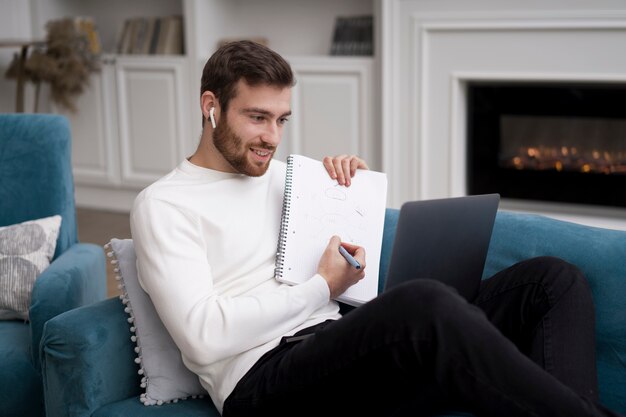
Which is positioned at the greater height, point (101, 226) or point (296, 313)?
point (296, 313)

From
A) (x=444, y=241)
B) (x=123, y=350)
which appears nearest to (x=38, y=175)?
(x=123, y=350)

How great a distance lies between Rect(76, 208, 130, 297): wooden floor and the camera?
14.7 ft

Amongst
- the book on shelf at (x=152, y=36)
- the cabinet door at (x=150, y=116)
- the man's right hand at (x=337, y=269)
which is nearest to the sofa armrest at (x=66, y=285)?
the man's right hand at (x=337, y=269)

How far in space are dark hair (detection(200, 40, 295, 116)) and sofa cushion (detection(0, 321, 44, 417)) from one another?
34.2 inches

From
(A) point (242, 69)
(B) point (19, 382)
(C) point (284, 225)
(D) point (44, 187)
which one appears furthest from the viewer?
(D) point (44, 187)

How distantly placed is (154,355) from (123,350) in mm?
72

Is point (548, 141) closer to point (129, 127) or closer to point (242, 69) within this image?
point (129, 127)

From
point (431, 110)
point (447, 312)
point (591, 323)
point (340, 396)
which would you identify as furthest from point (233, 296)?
point (431, 110)

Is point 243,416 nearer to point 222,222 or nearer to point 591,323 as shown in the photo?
point 222,222

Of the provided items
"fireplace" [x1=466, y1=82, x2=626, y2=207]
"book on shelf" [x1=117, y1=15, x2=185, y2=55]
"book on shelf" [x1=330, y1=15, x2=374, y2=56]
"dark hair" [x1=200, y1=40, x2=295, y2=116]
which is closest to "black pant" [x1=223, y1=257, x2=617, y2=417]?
"dark hair" [x1=200, y1=40, x2=295, y2=116]

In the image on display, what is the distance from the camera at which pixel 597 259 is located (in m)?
1.81

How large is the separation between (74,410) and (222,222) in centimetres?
50

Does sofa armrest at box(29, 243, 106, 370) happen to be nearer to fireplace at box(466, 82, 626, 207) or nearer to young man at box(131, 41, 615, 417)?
young man at box(131, 41, 615, 417)

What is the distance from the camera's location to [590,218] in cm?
397
